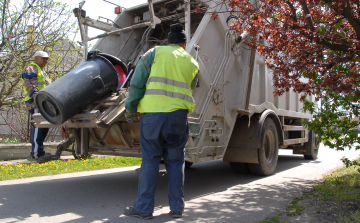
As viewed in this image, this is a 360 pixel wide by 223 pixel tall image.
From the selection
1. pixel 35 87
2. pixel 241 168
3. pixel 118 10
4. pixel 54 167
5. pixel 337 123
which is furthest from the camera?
pixel 241 168

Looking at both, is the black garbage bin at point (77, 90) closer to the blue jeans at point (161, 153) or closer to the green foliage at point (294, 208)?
the blue jeans at point (161, 153)

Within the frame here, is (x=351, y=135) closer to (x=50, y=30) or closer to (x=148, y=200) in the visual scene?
(x=148, y=200)

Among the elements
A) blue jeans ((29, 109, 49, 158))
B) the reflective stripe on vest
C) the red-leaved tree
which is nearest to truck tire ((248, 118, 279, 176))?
the red-leaved tree

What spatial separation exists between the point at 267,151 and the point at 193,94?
8.02ft

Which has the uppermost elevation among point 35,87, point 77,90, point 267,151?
point 35,87

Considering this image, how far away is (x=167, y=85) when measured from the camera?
292cm

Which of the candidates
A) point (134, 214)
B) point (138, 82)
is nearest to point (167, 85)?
point (138, 82)

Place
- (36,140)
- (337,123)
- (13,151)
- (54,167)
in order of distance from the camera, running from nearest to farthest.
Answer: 1. (337,123)
2. (36,140)
3. (54,167)
4. (13,151)

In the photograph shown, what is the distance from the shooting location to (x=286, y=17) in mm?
4262

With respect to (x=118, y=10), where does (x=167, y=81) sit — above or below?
below

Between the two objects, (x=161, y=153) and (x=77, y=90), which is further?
(x=77, y=90)

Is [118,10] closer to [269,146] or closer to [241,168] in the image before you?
[241,168]

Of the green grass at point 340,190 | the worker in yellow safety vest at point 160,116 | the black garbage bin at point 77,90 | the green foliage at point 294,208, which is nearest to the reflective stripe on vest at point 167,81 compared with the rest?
the worker in yellow safety vest at point 160,116

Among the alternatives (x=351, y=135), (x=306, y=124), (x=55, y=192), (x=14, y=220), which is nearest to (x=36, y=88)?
(x=55, y=192)
